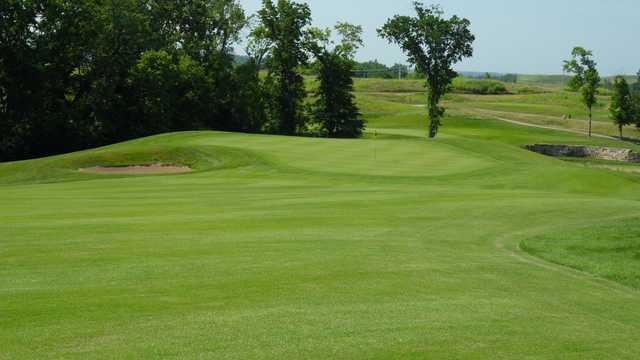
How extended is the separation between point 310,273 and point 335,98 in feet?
220

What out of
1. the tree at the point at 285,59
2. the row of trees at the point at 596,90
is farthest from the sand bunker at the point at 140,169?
the row of trees at the point at 596,90

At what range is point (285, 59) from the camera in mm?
76750

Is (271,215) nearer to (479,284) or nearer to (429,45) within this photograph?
(479,284)

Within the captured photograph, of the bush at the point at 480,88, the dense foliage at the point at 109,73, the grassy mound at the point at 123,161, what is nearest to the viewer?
the grassy mound at the point at 123,161

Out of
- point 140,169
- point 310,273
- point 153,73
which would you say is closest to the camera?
point 310,273

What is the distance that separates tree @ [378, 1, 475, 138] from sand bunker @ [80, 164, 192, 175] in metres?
39.1

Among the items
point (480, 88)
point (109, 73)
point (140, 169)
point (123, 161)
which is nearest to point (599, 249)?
point (140, 169)

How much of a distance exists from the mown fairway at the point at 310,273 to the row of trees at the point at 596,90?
194 ft

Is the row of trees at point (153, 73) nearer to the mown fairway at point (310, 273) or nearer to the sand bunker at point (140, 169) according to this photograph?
the sand bunker at point (140, 169)

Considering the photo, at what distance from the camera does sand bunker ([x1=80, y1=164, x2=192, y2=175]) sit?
37472 mm

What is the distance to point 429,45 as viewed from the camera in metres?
73.2

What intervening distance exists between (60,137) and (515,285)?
56.1 metres

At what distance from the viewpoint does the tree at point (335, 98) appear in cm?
7694

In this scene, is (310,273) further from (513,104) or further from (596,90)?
(513,104)
